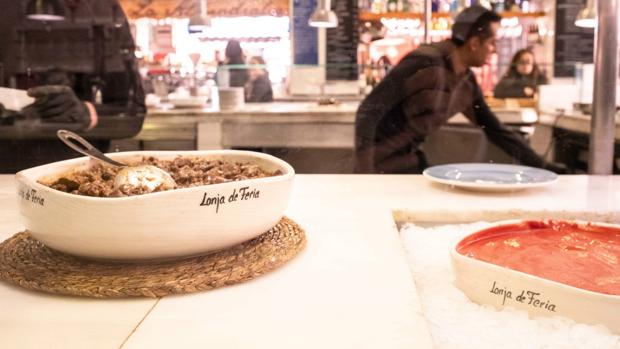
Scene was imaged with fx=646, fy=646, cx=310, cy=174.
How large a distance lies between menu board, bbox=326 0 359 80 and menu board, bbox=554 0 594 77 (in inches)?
41.0

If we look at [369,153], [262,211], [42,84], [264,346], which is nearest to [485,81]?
[369,153]

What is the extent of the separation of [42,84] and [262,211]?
1.88m

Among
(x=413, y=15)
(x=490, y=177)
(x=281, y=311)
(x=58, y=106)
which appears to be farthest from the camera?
(x=413, y=15)

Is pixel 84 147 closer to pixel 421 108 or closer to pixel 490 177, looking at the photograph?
pixel 490 177

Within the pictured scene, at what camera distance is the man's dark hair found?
2666 millimetres

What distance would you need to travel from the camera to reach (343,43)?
3658 millimetres

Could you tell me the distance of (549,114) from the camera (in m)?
3.18

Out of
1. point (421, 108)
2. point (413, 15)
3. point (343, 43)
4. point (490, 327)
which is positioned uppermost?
point (413, 15)

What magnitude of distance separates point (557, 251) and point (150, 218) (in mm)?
486

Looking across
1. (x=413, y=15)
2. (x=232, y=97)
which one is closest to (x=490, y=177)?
(x=232, y=97)

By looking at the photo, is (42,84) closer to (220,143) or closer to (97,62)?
(97,62)

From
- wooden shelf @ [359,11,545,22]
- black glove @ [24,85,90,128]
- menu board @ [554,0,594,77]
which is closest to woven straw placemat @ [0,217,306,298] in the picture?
black glove @ [24,85,90,128]

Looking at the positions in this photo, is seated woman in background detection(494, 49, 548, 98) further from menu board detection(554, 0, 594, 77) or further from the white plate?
the white plate

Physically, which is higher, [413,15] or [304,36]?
[413,15]
